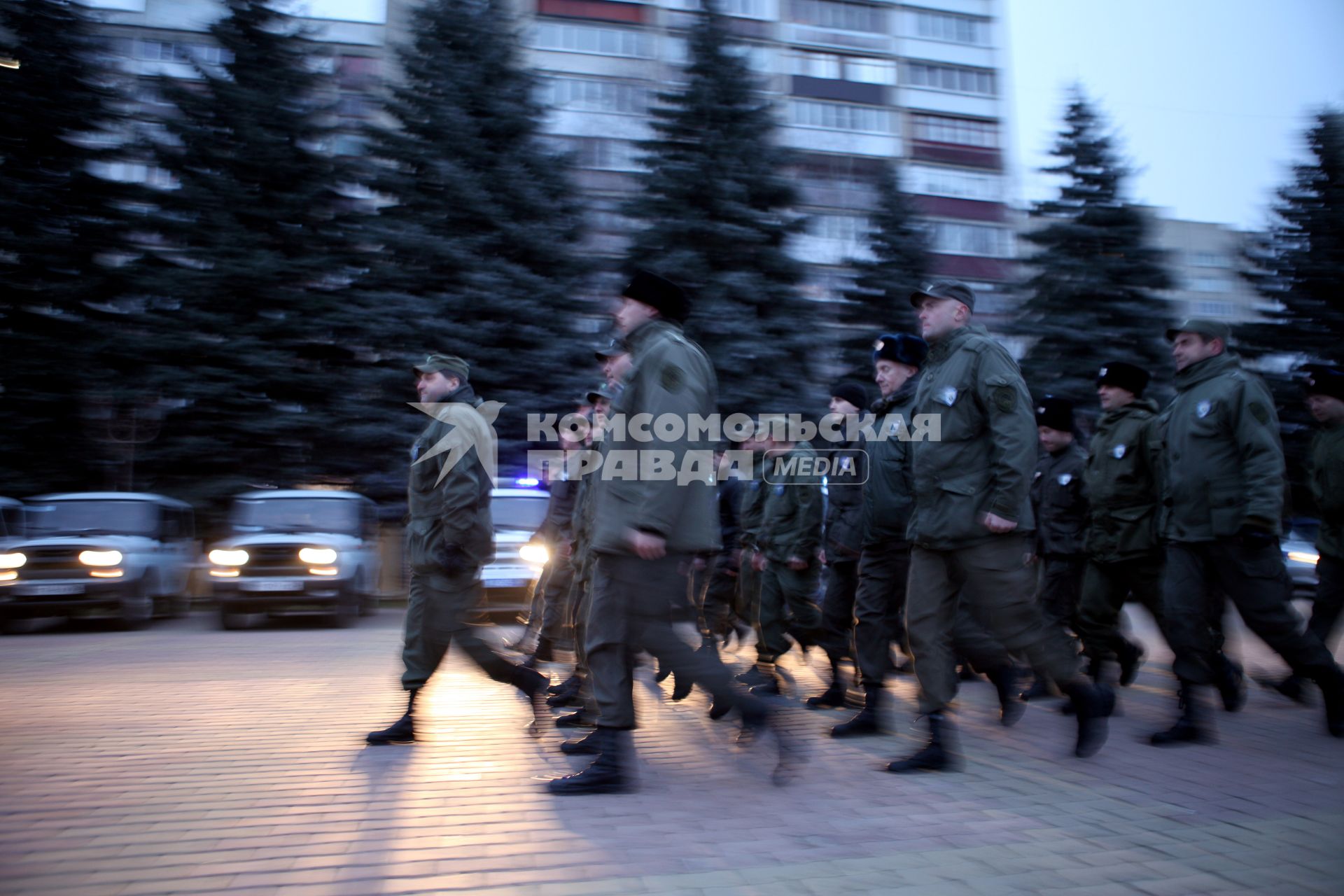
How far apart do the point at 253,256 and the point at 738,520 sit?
54.7 feet

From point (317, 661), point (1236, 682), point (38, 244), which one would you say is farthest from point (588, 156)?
point (1236, 682)

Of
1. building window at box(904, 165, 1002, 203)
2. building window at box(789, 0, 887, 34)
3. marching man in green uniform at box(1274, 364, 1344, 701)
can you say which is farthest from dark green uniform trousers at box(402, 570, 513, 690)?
building window at box(789, 0, 887, 34)

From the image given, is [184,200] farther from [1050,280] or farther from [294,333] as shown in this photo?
[1050,280]

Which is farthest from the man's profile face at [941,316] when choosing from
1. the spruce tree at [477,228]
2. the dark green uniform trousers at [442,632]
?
the spruce tree at [477,228]

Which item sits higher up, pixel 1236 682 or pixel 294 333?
pixel 294 333

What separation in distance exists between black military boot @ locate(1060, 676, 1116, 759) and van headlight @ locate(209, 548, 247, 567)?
11.1 m

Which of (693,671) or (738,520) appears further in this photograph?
(738,520)

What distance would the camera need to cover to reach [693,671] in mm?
4602

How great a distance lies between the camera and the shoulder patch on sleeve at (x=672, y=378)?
4.62 m

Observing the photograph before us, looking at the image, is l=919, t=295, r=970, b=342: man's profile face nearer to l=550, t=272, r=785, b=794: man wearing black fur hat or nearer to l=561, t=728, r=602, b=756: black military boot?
l=550, t=272, r=785, b=794: man wearing black fur hat

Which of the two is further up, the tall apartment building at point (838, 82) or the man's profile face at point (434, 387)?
the tall apartment building at point (838, 82)

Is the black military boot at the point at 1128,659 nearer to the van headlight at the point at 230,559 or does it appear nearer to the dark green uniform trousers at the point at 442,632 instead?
the dark green uniform trousers at the point at 442,632

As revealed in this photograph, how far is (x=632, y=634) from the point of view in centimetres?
465

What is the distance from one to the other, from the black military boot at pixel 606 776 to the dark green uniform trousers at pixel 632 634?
80 mm
